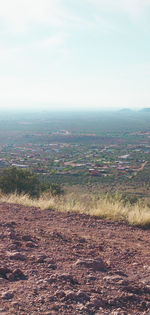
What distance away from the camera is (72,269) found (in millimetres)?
3398

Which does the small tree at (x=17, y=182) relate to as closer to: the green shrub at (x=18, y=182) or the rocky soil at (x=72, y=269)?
the green shrub at (x=18, y=182)

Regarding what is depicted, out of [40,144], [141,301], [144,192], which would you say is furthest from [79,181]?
[40,144]

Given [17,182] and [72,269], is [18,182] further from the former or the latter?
[72,269]

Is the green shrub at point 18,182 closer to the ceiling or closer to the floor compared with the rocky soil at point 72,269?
closer to the floor

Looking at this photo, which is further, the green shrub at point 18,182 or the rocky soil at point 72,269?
the green shrub at point 18,182

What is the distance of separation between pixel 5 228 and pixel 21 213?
5.18 ft

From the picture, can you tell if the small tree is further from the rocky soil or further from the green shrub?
the rocky soil

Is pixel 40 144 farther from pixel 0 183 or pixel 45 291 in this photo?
pixel 45 291

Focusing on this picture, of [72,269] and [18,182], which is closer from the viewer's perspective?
[72,269]

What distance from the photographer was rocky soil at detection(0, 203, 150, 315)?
266 centimetres

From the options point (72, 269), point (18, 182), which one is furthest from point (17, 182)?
point (72, 269)

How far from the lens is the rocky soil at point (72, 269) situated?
2658 millimetres

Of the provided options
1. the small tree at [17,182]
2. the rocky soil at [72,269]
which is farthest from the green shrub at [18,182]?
the rocky soil at [72,269]

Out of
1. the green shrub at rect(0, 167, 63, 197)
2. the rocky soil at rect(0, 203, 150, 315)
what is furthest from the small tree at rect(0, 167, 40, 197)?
the rocky soil at rect(0, 203, 150, 315)
